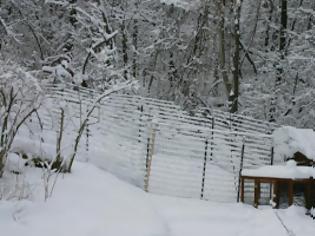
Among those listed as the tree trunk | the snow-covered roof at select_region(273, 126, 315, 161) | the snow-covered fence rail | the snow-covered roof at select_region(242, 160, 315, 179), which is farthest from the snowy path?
the tree trunk

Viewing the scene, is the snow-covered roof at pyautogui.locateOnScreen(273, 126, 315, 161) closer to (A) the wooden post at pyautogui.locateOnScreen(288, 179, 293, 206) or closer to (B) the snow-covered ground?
(A) the wooden post at pyautogui.locateOnScreen(288, 179, 293, 206)

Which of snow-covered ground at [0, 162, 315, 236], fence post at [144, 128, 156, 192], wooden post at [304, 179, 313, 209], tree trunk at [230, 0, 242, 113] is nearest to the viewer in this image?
snow-covered ground at [0, 162, 315, 236]

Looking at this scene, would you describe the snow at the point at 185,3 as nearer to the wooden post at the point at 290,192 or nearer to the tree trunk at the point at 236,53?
the tree trunk at the point at 236,53

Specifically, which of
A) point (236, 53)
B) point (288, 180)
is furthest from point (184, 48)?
point (288, 180)

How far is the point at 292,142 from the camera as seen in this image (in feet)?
39.1

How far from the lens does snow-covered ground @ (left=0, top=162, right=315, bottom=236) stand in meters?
6.98

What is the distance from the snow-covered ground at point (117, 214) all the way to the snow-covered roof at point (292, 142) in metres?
2.10

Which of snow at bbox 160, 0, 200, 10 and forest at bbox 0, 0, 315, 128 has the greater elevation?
snow at bbox 160, 0, 200, 10

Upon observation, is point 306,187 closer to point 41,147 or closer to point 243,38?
point 41,147

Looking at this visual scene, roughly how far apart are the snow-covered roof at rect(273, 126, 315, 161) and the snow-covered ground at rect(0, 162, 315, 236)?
6.88ft

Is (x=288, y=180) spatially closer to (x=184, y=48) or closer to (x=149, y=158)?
(x=149, y=158)

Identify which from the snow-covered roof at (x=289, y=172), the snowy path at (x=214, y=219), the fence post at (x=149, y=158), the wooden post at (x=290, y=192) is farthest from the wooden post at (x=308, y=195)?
the fence post at (x=149, y=158)

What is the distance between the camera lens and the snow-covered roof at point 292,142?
11.7m

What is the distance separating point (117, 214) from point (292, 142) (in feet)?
18.7
